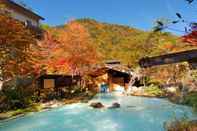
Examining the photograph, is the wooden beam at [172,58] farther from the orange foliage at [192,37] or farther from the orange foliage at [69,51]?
the orange foliage at [69,51]

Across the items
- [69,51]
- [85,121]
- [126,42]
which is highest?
[126,42]

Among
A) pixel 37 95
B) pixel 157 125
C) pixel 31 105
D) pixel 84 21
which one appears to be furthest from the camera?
pixel 84 21

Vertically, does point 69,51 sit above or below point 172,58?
above

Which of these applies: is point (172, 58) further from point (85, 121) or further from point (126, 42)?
point (126, 42)

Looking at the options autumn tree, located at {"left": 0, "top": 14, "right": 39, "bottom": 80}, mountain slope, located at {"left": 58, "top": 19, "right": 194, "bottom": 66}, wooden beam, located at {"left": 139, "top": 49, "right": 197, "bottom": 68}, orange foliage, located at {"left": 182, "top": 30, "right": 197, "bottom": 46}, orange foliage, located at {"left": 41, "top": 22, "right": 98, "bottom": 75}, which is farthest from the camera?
mountain slope, located at {"left": 58, "top": 19, "right": 194, "bottom": 66}

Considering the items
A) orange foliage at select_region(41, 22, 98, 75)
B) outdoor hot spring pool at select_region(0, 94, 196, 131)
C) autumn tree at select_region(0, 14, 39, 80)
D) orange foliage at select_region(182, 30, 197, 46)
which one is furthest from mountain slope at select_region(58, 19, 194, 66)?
orange foliage at select_region(182, 30, 197, 46)

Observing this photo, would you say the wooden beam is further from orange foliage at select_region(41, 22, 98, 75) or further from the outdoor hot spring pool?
orange foliage at select_region(41, 22, 98, 75)

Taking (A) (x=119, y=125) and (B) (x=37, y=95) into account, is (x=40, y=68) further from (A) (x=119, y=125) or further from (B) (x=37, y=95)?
(A) (x=119, y=125)

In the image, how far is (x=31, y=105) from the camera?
1955 centimetres

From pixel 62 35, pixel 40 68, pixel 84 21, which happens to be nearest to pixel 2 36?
pixel 40 68

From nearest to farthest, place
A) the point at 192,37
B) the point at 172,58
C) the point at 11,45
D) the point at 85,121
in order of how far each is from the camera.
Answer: the point at 192,37 < the point at 172,58 < the point at 85,121 < the point at 11,45

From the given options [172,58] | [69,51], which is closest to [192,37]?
[172,58]

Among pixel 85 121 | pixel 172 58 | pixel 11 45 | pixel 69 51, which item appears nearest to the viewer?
pixel 172 58

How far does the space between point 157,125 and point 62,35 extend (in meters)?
19.5
